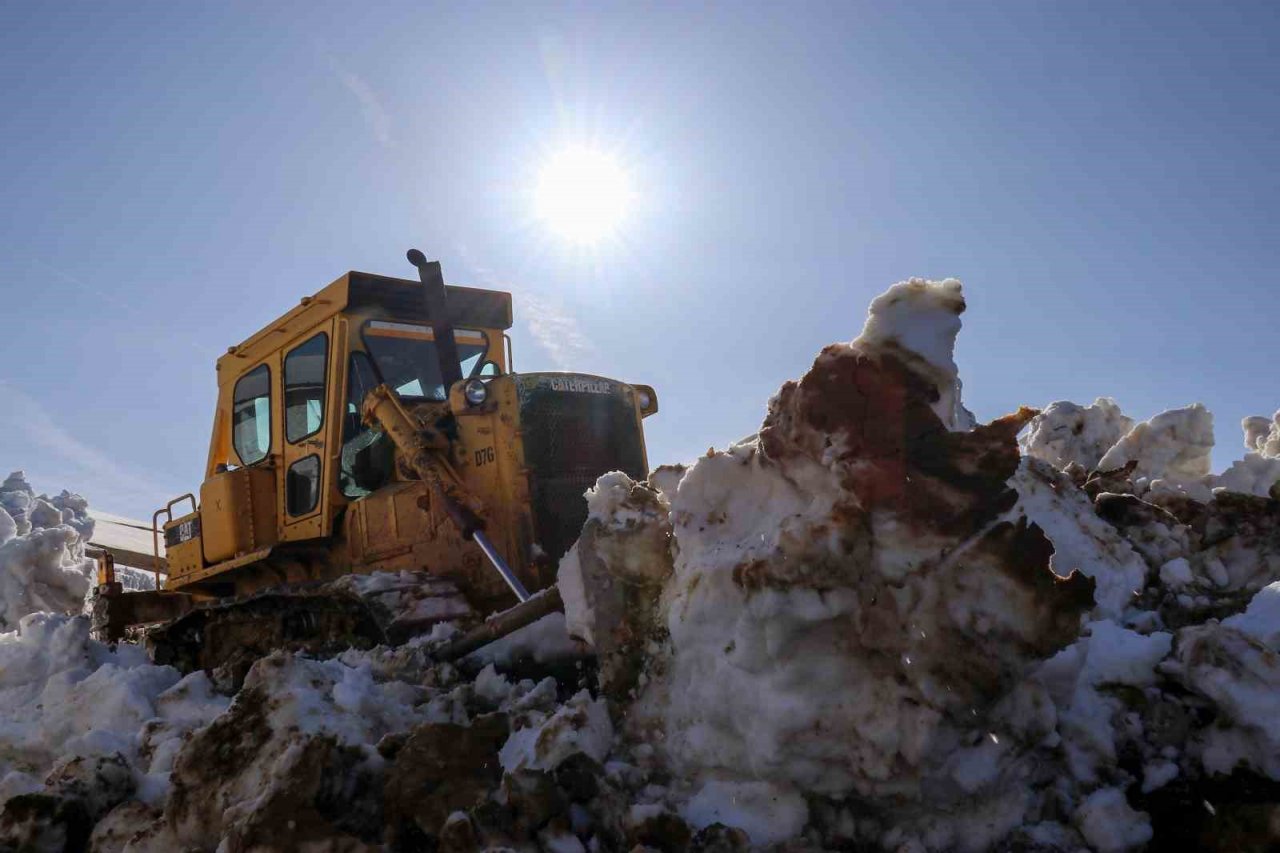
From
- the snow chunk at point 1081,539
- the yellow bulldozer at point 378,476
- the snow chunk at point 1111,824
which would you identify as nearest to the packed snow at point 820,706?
the snow chunk at point 1111,824

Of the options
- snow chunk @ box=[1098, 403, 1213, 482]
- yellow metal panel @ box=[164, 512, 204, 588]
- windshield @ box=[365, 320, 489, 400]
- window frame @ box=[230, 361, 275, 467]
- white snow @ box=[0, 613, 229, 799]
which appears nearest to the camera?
white snow @ box=[0, 613, 229, 799]

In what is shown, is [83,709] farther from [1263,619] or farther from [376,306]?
[1263,619]

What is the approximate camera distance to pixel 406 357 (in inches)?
284

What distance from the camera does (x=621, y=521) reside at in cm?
355

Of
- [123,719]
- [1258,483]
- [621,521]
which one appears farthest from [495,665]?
[1258,483]

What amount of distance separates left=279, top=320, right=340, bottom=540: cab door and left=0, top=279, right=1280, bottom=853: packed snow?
3.43m

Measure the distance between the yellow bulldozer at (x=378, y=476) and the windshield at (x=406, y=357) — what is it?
0.01 m

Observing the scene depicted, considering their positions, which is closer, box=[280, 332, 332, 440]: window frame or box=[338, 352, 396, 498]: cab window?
box=[338, 352, 396, 498]: cab window

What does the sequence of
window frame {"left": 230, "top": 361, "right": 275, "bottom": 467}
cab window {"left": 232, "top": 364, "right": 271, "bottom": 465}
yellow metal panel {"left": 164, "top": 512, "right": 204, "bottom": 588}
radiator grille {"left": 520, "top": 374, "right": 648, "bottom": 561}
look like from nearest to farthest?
radiator grille {"left": 520, "top": 374, "right": 648, "bottom": 561}, window frame {"left": 230, "top": 361, "right": 275, "bottom": 467}, cab window {"left": 232, "top": 364, "right": 271, "bottom": 465}, yellow metal panel {"left": 164, "top": 512, "right": 204, "bottom": 588}

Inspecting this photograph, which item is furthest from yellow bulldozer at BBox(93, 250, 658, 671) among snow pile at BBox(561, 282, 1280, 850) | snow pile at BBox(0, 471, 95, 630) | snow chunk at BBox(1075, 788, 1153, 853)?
snow pile at BBox(0, 471, 95, 630)

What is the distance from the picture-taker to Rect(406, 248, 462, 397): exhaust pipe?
6395mm

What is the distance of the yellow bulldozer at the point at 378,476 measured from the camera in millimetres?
5848

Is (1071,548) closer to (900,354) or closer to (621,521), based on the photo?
(900,354)

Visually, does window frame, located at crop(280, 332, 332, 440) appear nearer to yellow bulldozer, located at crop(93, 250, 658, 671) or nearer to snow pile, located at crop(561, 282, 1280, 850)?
yellow bulldozer, located at crop(93, 250, 658, 671)
